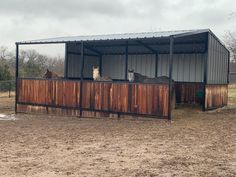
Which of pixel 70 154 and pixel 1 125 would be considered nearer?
pixel 70 154

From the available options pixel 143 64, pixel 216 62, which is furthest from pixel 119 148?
pixel 143 64

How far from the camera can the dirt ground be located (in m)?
6.37

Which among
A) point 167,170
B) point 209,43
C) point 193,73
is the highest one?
point 209,43

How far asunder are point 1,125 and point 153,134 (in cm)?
534

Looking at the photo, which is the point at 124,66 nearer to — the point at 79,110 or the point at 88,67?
the point at 88,67

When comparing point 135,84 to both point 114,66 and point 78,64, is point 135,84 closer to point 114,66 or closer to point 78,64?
point 78,64

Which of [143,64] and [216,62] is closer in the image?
[216,62]

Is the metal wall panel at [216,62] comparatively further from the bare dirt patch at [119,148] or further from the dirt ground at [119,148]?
the bare dirt patch at [119,148]

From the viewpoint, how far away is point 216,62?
59.3ft

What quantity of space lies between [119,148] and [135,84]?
6.19m

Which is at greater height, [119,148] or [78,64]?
[78,64]

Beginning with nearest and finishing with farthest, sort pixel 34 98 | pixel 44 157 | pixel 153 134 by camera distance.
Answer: pixel 44 157
pixel 153 134
pixel 34 98

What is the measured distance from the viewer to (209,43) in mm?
16703

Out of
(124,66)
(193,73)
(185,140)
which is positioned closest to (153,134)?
(185,140)
